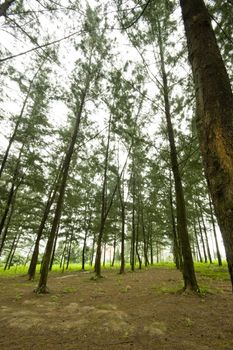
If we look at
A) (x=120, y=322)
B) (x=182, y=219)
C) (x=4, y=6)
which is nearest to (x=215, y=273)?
(x=182, y=219)

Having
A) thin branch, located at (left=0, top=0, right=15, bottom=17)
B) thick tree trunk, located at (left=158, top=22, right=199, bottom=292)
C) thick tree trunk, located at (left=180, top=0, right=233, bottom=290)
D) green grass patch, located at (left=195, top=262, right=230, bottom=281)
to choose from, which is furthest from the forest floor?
thin branch, located at (left=0, top=0, right=15, bottom=17)

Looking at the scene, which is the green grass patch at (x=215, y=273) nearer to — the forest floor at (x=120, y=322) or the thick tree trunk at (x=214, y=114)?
the forest floor at (x=120, y=322)

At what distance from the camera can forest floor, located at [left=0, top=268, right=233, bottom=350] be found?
4.01 m

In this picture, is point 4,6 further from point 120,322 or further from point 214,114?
point 120,322

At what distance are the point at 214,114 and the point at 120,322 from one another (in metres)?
5.28

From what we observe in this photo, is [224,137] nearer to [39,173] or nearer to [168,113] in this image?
[168,113]

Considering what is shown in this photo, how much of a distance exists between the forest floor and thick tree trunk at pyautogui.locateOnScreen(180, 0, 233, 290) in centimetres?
365

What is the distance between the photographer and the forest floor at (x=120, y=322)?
4.01 meters

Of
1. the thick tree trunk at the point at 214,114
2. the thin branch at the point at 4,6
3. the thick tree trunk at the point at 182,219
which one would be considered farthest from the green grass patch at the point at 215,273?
the thin branch at the point at 4,6

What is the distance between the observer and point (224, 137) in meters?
1.55

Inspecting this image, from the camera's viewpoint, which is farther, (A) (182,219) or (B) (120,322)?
(A) (182,219)

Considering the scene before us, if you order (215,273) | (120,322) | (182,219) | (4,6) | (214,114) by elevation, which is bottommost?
(120,322)

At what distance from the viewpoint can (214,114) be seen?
1.67m

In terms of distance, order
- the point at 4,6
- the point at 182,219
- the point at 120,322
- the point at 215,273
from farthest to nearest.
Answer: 1. the point at 215,273
2. the point at 182,219
3. the point at 4,6
4. the point at 120,322
